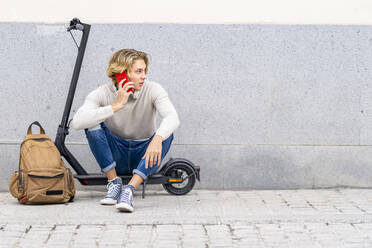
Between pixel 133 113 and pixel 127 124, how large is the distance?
0.38 ft

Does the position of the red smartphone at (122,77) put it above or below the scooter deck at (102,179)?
above

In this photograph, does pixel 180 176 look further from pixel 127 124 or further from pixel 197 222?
pixel 197 222

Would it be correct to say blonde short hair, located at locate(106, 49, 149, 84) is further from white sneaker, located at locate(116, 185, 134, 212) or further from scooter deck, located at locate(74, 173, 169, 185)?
white sneaker, located at locate(116, 185, 134, 212)

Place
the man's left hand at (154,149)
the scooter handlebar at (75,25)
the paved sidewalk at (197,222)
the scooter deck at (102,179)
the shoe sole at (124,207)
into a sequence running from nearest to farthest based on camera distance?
the paved sidewalk at (197,222)
the shoe sole at (124,207)
the man's left hand at (154,149)
the scooter handlebar at (75,25)
the scooter deck at (102,179)

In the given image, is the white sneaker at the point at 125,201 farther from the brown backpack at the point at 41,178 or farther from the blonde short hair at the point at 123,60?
the blonde short hair at the point at 123,60

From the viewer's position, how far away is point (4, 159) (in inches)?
245

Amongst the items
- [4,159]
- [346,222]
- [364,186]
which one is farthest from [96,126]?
[364,186]

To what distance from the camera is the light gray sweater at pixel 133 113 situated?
5.33 metres

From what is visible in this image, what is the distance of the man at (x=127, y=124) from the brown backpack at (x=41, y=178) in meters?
0.32

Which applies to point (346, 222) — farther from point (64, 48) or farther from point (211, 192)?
point (64, 48)

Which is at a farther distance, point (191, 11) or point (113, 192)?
point (191, 11)

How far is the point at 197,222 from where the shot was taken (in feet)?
15.9

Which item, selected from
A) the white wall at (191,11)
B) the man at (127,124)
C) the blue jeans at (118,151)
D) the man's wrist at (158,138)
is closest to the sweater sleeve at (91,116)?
the man at (127,124)

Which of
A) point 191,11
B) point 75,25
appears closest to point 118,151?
point 75,25
